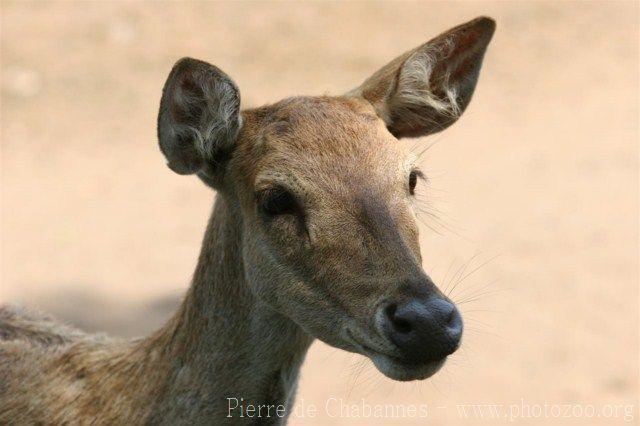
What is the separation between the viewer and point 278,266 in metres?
4.96

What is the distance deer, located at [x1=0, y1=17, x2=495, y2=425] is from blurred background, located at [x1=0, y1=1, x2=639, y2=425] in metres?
2.67

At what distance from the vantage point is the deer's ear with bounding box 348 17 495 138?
554 cm

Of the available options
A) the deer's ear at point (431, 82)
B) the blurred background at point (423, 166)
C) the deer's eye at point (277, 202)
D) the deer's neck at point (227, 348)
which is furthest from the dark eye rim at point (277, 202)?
the blurred background at point (423, 166)

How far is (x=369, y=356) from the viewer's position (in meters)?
4.66

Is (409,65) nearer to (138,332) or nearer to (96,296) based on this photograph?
(138,332)

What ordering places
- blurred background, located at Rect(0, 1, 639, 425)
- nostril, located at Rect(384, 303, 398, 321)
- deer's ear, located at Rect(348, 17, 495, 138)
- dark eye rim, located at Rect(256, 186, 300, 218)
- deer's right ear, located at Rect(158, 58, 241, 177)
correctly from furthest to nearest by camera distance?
blurred background, located at Rect(0, 1, 639, 425) → deer's ear, located at Rect(348, 17, 495, 138) → deer's right ear, located at Rect(158, 58, 241, 177) → dark eye rim, located at Rect(256, 186, 300, 218) → nostril, located at Rect(384, 303, 398, 321)

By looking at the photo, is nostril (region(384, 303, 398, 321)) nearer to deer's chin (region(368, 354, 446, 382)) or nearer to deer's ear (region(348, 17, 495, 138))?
deer's chin (region(368, 354, 446, 382))

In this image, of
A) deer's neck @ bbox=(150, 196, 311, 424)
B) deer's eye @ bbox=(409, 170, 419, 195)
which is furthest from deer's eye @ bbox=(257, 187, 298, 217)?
deer's eye @ bbox=(409, 170, 419, 195)

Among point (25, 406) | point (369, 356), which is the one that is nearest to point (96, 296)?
point (25, 406)

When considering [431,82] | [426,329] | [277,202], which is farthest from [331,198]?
[431,82]

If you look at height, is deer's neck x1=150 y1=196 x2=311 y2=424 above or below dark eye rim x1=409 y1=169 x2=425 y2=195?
below

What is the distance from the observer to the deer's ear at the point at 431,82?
18.2 feet

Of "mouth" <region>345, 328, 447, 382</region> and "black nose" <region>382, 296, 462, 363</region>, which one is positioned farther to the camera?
"mouth" <region>345, 328, 447, 382</region>

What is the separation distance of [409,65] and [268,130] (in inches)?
31.4
